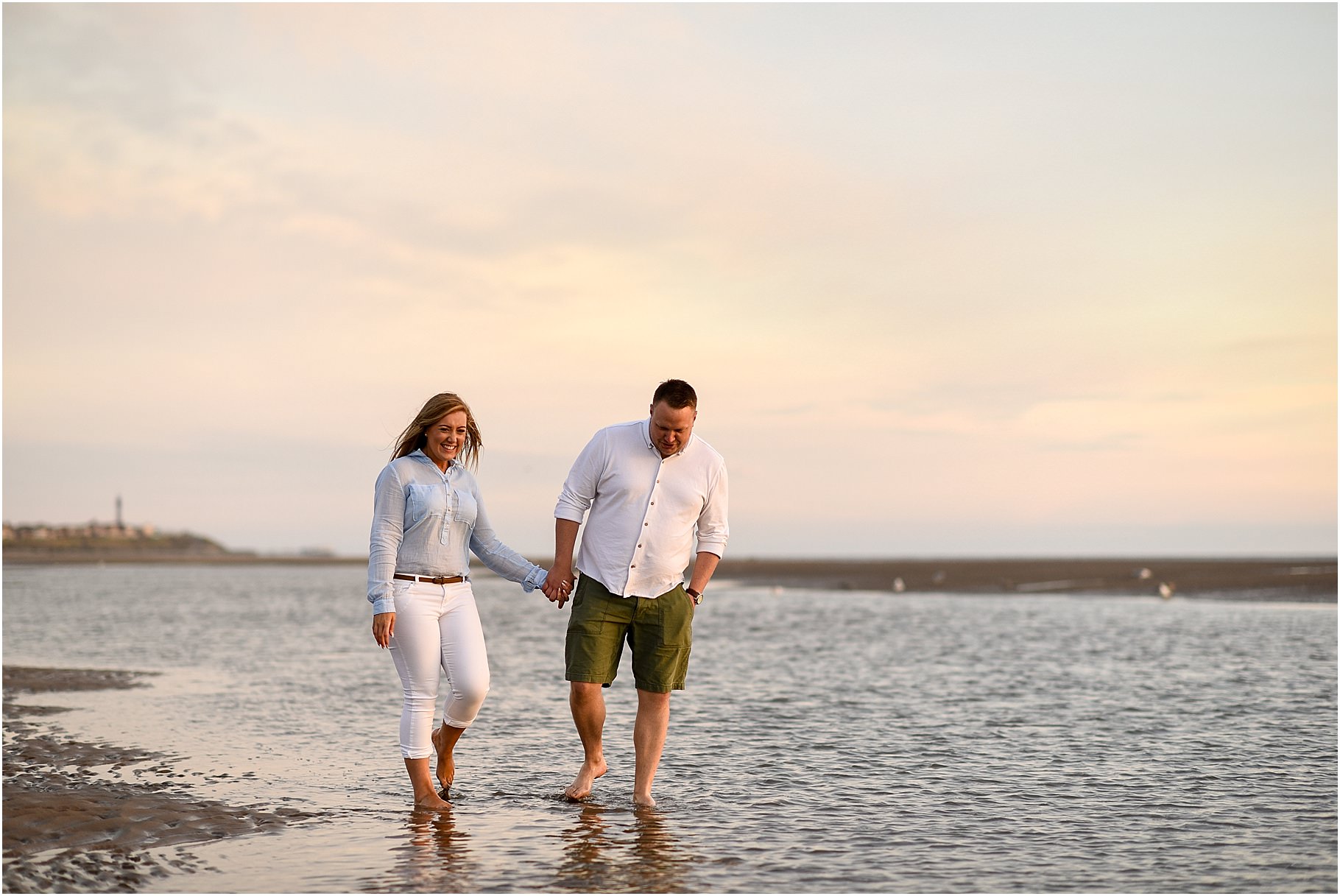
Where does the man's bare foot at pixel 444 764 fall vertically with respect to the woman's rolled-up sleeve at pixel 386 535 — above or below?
below

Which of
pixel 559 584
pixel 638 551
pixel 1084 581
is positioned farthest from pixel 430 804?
pixel 1084 581

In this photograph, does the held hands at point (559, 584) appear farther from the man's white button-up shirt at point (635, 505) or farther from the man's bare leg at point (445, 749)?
the man's bare leg at point (445, 749)

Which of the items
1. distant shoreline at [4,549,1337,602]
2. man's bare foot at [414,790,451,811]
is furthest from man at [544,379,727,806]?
distant shoreline at [4,549,1337,602]

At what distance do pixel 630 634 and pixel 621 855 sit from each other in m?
1.34

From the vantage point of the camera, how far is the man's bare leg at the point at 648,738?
673cm

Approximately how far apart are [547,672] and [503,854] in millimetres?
8618

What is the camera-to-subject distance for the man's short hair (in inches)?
249

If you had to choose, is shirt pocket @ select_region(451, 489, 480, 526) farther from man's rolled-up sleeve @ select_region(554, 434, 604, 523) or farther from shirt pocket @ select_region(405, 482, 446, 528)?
man's rolled-up sleeve @ select_region(554, 434, 604, 523)

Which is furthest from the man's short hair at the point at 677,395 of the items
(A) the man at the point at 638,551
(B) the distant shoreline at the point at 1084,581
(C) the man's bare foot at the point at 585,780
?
(B) the distant shoreline at the point at 1084,581

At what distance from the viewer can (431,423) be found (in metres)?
6.43

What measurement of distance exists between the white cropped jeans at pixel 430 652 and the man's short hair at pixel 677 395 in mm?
1460

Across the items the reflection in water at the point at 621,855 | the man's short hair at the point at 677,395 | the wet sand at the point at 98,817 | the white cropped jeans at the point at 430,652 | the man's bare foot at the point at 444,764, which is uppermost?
the man's short hair at the point at 677,395

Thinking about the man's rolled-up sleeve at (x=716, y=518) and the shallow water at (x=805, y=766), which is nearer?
the shallow water at (x=805, y=766)

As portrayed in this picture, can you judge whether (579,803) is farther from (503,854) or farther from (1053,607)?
(1053,607)
